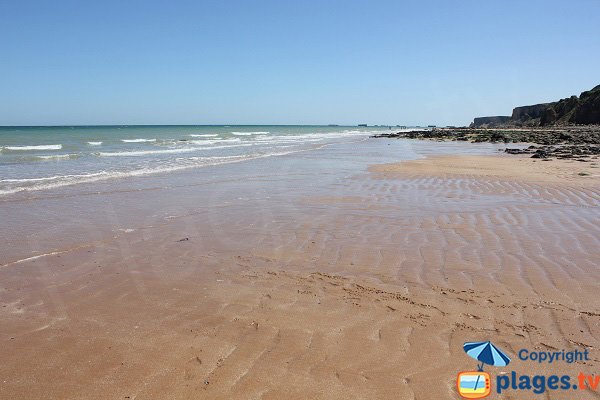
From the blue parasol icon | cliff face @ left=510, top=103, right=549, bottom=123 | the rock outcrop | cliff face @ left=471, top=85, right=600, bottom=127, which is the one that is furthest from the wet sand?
the rock outcrop

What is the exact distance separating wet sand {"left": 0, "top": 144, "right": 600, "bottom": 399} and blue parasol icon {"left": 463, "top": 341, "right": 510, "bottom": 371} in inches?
2.9

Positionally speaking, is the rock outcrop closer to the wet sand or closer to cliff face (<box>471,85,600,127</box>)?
cliff face (<box>471,85,600,127</box>)

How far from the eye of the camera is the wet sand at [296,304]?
10.4 ft

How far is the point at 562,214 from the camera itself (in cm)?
855

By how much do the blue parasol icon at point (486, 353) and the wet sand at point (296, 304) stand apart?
7cm

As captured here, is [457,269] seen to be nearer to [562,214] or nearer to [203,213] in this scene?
[562,214]

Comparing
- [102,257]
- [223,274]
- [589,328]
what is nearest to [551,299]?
[589,328]

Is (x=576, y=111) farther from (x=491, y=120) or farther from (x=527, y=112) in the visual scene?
(x=491, y=120)

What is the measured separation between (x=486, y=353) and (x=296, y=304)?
5.83ft

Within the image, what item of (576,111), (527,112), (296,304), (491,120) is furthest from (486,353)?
(491,120)

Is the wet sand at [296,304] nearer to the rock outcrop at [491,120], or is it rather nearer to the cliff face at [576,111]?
the cliff face at [576,111]

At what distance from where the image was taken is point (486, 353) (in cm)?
347

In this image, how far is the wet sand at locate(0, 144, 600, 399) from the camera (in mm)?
3172

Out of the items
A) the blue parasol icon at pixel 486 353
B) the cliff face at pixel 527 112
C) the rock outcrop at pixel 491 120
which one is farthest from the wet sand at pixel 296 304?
the rock outcrop at pixel 491 120
